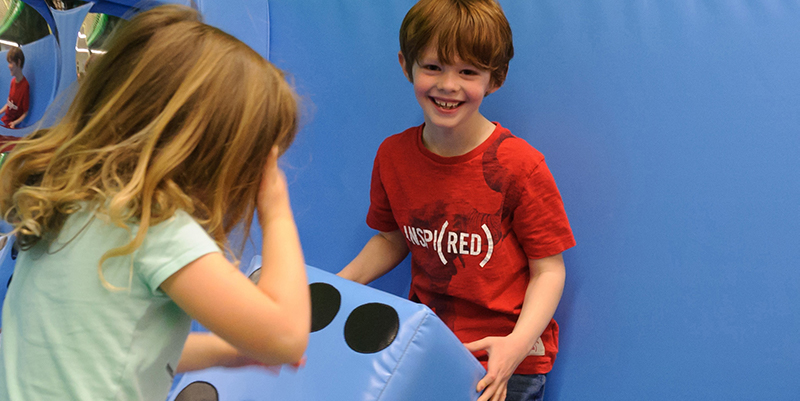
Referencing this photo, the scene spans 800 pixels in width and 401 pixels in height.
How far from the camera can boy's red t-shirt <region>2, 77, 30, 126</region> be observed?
1.20m

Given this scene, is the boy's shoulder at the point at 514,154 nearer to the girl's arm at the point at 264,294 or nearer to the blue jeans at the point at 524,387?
the blue jeans at the point at 524,387

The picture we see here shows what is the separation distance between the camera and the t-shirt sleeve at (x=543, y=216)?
39.1 inches

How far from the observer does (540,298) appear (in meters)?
0.99

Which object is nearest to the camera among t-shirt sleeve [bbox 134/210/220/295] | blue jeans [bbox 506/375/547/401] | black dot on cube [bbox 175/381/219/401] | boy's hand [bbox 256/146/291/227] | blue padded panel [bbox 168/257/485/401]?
t-shirt sleeve [bbox 134/210/220/295]

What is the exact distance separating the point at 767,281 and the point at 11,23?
136cm

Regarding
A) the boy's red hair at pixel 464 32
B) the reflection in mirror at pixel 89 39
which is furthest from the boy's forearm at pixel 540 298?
the reflection in mirror at pixel 89 39

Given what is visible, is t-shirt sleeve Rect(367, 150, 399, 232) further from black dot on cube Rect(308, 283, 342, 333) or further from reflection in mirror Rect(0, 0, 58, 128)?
reflection in mirror Rect(0, 0, 58, 128)

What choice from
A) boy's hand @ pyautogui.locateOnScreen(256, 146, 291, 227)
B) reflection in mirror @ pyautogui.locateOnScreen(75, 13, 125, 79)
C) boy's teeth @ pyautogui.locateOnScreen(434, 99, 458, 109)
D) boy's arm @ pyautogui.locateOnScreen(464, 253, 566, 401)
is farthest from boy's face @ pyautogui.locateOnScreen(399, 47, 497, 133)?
reflection in mirror @ pyautogui.locateOnScreen(75, 13, 125, 79)

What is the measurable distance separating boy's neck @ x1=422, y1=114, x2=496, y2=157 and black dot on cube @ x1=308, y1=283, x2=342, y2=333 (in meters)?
0.31

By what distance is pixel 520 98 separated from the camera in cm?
112

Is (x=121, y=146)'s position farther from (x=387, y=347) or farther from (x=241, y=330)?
(x=387, y=347)

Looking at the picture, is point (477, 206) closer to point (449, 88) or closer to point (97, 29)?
point (449, 88)

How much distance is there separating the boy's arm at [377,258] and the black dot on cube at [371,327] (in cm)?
29

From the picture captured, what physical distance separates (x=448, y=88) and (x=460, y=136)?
0.10m
